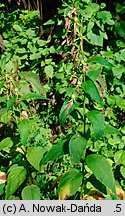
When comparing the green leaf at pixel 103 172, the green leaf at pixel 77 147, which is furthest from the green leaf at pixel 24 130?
the green leaf at pixel 103 172

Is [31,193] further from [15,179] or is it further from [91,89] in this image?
[91,89]

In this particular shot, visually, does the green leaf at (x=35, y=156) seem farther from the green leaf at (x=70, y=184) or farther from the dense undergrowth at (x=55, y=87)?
the green leaf at (x=70, y=184)

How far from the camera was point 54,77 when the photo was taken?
3361 mm

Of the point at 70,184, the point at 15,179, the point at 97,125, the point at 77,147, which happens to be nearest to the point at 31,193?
the point at 15,179

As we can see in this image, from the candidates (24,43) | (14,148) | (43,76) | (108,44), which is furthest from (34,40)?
(14,148)

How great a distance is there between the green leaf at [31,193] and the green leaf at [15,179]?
0.21 ft

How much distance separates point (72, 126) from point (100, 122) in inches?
52.9

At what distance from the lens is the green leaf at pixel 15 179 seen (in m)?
2.08

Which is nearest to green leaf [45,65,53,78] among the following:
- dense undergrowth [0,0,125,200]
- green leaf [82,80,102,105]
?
dense undergrowth [0,0,125,200]

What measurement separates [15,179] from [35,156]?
166 mm

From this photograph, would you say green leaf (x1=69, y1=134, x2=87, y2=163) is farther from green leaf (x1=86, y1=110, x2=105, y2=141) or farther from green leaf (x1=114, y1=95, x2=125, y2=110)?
green leaf (x1=114, y1=95, x2=125, y2=110)

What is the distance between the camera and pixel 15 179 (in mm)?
2109

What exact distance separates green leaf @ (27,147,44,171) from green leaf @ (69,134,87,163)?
0.33 m

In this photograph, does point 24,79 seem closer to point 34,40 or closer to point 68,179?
point 34,40
